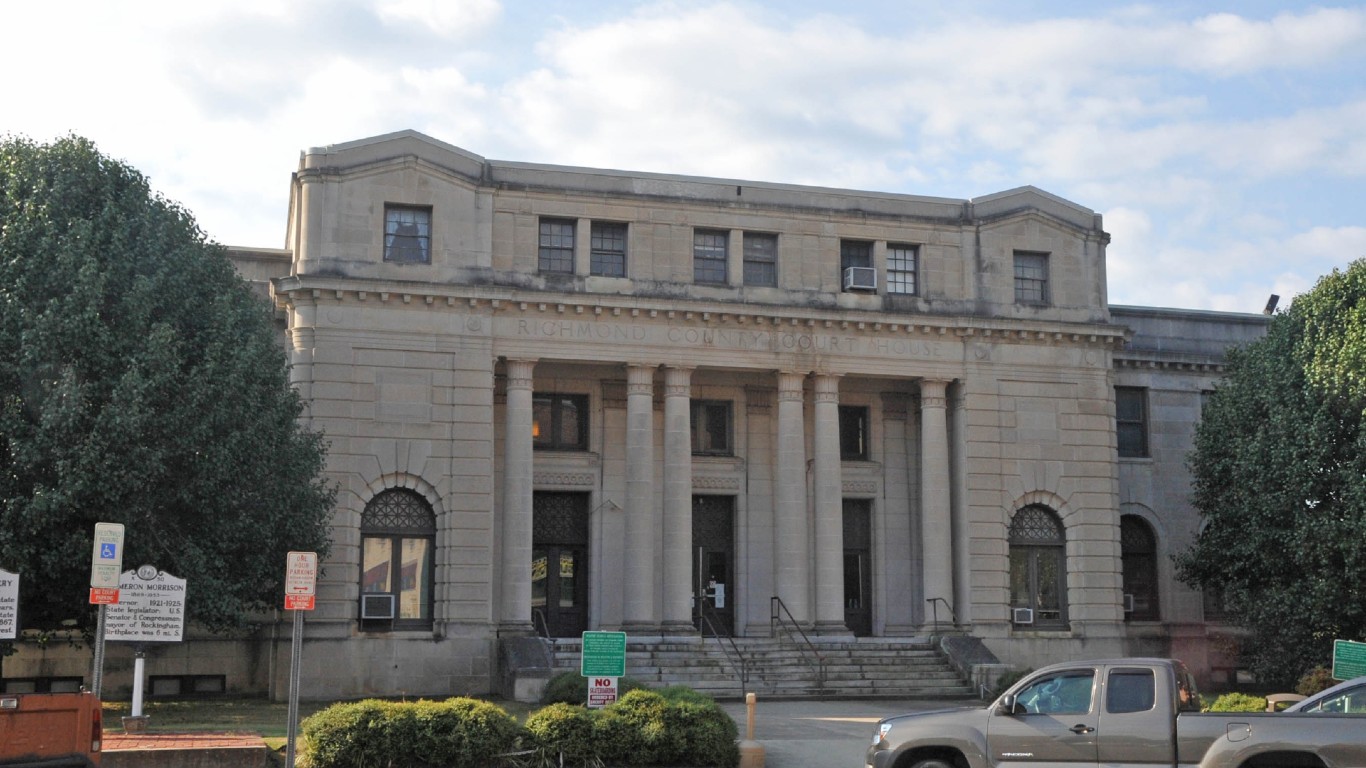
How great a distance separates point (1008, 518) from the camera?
A: 3722cm

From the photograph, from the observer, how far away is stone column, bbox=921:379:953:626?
120 ft

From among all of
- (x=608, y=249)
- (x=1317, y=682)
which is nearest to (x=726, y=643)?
(x=608, y=249)

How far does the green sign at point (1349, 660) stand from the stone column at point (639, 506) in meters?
16.6

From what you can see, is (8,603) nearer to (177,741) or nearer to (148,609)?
(177,741)

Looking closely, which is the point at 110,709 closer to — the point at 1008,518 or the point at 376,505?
the point at 376,505

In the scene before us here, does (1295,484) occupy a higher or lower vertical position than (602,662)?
higher

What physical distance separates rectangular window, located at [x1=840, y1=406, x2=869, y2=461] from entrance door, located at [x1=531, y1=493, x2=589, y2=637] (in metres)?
7.40

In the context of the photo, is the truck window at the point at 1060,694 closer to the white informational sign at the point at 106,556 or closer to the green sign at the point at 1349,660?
the green sign at the point at 1349,660

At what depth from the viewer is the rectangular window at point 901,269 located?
124ft

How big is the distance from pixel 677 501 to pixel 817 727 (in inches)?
406

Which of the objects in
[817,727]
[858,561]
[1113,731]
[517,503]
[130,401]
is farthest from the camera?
[858,561]

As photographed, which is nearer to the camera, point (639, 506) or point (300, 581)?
point (300, 581)

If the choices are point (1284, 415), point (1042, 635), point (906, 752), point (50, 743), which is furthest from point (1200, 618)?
point (50, 743)

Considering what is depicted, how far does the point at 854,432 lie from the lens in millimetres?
39125
